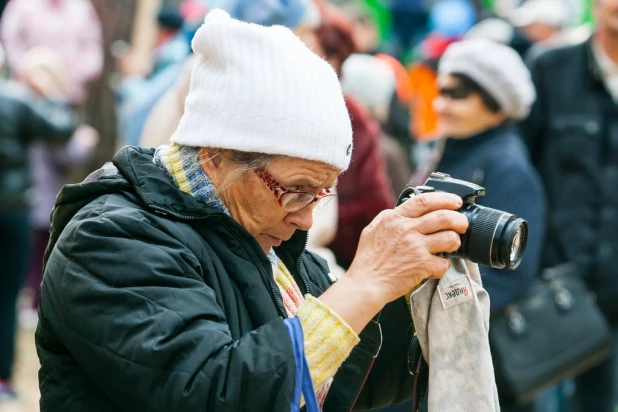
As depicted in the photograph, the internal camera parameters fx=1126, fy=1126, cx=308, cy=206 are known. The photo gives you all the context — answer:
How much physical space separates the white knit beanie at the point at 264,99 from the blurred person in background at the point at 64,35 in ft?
21.6

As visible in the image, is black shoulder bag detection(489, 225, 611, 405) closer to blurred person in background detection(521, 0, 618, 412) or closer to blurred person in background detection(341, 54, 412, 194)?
blurred person in background detection(521, 0, 618, 412)

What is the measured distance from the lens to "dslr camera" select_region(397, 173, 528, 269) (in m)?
2.27

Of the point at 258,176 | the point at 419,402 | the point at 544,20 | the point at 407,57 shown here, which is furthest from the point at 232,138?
the point at 407,57

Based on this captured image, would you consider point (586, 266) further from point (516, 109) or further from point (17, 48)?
point (17, 48)

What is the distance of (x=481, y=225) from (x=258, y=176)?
1.53ft

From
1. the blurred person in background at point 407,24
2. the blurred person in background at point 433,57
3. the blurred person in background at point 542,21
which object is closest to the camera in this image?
the blurred person in background at point 542,21

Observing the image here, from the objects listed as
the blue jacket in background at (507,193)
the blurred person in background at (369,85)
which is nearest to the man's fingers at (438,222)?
the blue jacket in background at (507,193)

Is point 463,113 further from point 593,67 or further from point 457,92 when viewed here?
point 593,67

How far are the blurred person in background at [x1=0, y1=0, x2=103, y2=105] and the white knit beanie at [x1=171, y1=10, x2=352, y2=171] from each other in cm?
660

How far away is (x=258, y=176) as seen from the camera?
7.64 ft

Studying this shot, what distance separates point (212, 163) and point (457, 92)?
2.61 meters

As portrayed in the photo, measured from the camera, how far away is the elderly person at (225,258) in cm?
205

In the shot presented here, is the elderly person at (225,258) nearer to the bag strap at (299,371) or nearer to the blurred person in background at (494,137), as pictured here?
the bag strap at (299,371)

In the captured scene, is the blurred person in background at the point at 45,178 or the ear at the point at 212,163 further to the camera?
the blurred person in background at the point at 45,178
